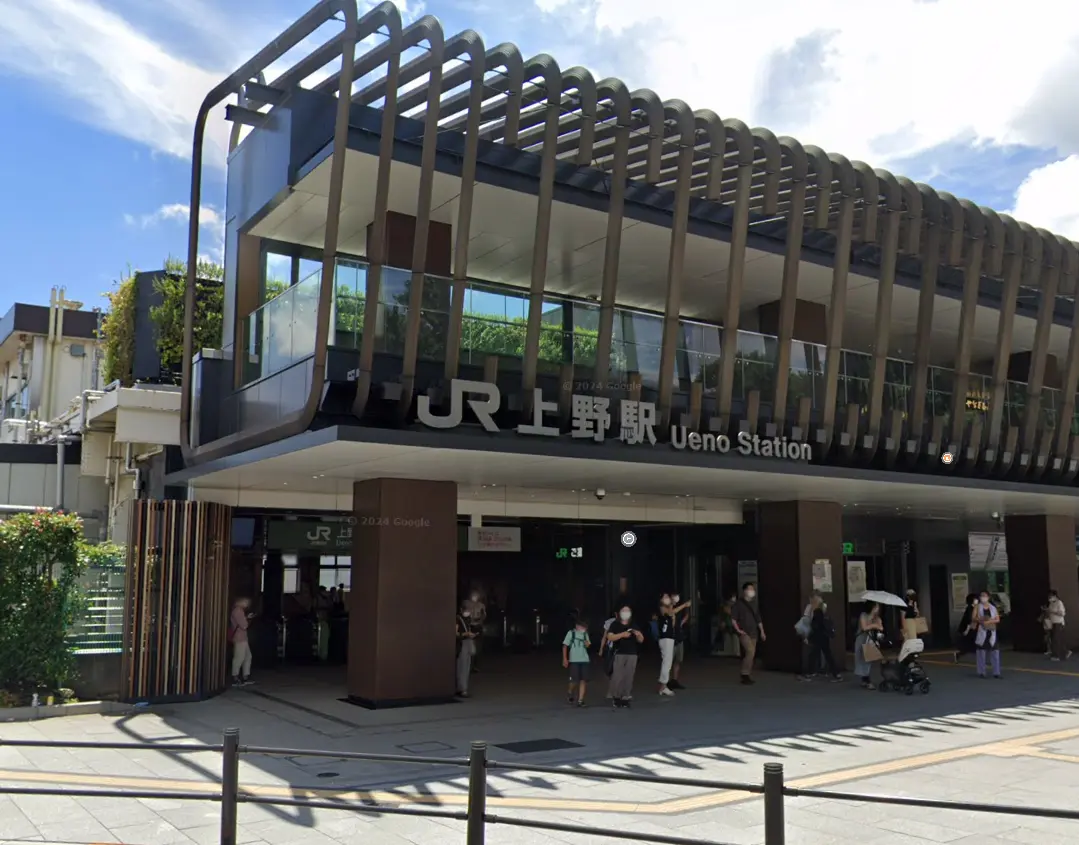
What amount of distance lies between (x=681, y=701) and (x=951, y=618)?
14068 mm

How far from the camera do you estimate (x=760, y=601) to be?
20.1 m

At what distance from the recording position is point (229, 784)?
652 cm

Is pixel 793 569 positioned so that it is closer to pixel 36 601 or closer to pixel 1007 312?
pixel 1007 312

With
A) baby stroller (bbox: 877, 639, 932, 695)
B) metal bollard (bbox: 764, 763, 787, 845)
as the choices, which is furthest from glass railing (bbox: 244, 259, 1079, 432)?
metal bollard (bbox: 764, 763, 787, 845)

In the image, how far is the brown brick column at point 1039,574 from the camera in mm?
23828

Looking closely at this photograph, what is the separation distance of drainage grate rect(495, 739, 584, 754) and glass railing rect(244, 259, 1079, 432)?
5174 millimetres

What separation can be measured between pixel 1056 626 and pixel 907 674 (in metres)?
8.15

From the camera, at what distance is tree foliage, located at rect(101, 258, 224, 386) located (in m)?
21.3

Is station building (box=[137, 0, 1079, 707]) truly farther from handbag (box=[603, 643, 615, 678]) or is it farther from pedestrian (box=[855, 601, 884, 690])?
handbag (box=[603, 643, 615, 678])

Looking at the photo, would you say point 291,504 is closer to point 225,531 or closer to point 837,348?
point 225,531

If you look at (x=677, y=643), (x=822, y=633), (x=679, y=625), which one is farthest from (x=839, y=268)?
(x=677, y=643)

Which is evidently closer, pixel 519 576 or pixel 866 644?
pixel 866 644

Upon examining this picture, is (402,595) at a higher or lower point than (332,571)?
higher

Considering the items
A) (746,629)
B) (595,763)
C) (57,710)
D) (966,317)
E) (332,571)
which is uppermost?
(966,317)
